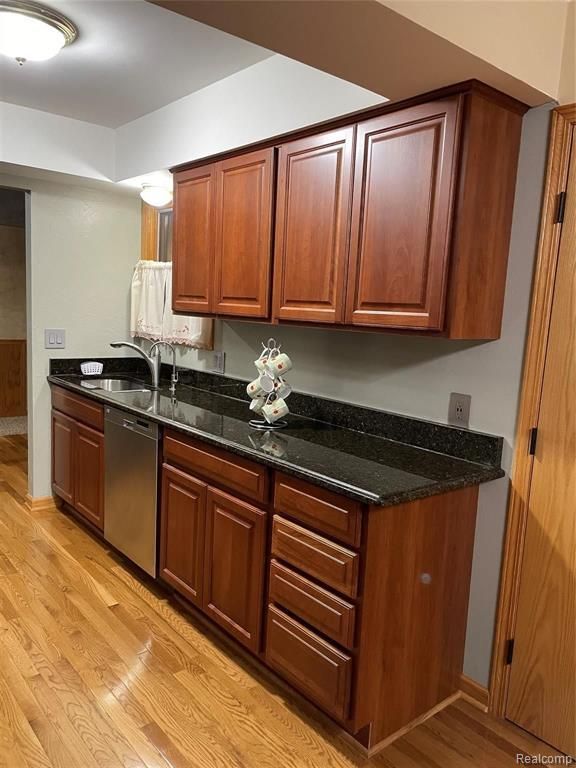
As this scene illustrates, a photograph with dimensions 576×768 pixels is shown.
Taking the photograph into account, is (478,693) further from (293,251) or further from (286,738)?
(293,251)

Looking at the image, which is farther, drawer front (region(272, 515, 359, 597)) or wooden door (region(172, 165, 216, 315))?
wooden door (region(172, 165, 216, 315))

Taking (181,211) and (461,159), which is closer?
(461,159)

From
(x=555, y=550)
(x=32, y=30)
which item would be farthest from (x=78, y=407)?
(x=555, y=550)

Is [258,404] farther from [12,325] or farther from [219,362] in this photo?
[12,325]

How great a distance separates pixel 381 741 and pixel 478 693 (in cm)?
45

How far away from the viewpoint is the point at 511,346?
200 cm

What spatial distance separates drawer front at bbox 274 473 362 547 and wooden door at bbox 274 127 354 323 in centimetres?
66

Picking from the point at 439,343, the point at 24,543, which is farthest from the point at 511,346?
the point at 24,543

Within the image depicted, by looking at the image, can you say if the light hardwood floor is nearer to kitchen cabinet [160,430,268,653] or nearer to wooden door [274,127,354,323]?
kitchen cabinet [160,430,268,653]

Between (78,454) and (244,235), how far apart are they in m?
1.80

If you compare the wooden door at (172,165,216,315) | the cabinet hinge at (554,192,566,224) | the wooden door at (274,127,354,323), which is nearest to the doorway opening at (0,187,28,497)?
the wooden door at (172,165,216,315)

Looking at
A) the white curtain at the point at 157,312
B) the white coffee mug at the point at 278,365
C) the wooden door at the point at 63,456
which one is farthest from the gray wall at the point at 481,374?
the wooden door at the point at 63,456

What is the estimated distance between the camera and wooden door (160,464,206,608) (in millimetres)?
2467

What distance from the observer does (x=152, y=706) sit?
207 cm
